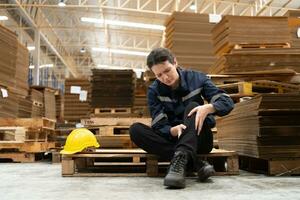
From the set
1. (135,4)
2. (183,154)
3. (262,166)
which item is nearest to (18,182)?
(183,154)

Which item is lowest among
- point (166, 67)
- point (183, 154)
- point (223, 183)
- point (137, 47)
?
point (223, 183)

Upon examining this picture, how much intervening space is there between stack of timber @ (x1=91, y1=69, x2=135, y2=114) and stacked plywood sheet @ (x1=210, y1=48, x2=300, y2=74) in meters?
2.13

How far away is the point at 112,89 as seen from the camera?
25.3 ft

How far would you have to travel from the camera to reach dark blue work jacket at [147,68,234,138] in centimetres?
371

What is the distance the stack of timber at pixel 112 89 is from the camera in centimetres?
768

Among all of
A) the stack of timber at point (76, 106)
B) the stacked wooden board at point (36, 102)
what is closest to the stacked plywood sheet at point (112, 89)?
the stacked wooden board at point (36, 102)

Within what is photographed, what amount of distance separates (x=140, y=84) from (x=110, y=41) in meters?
12.9

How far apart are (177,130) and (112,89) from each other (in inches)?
169

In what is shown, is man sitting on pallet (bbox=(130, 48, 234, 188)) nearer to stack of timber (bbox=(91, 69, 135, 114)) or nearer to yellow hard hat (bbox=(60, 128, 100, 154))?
yellow hard hat (bbox=(60, 128, 100, 154))

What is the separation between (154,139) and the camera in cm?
379

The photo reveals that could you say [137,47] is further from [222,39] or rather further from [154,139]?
[154,139]

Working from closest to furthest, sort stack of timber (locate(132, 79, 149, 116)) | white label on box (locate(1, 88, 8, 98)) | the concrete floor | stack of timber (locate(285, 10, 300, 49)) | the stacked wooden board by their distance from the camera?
the concrete floor < stack of timber (locate(285, 10, 300, 49)) < white label on box (locate(1, 88, 8, 98)) < stack of timber (locate(132, 79, 149, 116)) < the stacked wooden board

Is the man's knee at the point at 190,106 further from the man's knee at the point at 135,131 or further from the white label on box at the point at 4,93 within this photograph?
the white label on box at the point at 4,93

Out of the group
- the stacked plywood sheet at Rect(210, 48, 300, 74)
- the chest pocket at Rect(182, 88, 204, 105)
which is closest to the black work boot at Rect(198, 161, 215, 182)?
the chest pocket at Rect(182, 88, 204, 105)
